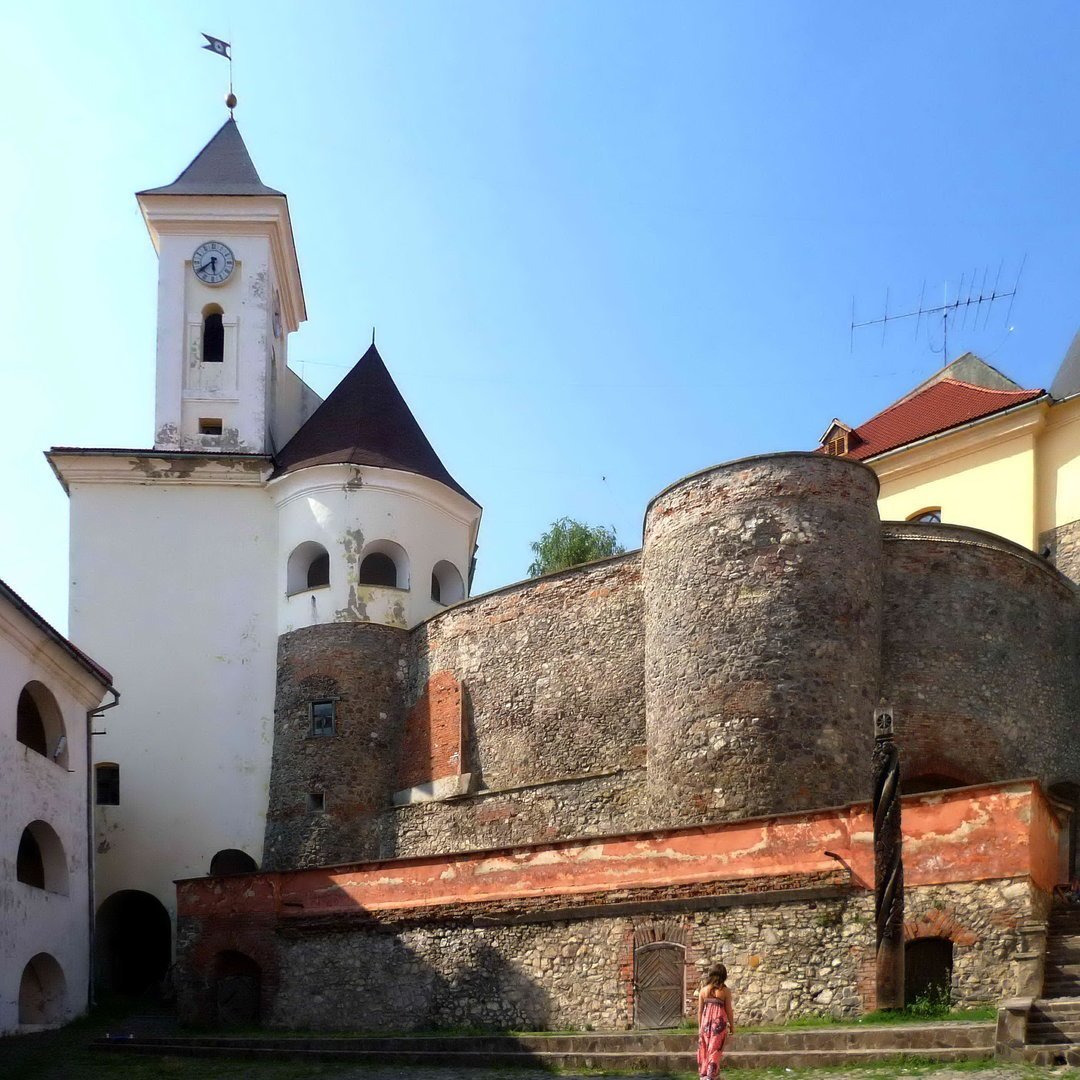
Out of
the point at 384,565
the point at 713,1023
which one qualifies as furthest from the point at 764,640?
the point at 384,565

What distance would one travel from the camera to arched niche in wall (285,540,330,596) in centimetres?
3281

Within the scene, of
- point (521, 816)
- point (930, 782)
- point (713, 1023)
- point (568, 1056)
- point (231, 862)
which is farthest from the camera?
point (231, 862)

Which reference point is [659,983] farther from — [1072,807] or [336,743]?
[336,743]

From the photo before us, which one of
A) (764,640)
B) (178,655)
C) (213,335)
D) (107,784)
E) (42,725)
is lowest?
(107,784)

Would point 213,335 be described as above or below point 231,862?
above

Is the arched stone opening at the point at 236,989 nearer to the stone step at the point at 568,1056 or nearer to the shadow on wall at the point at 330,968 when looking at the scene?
the shadow on wall at the point at 330,968

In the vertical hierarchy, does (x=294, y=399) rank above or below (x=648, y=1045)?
above

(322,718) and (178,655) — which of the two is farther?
(178,655)

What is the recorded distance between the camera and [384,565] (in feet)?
112

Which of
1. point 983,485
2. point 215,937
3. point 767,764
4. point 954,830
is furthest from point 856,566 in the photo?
point 215,937

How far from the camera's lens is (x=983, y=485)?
32.0m

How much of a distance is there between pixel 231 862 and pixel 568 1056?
48.2ft

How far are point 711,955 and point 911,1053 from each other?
459 cm

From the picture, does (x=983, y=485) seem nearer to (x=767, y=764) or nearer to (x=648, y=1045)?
(x=767, y=764)
